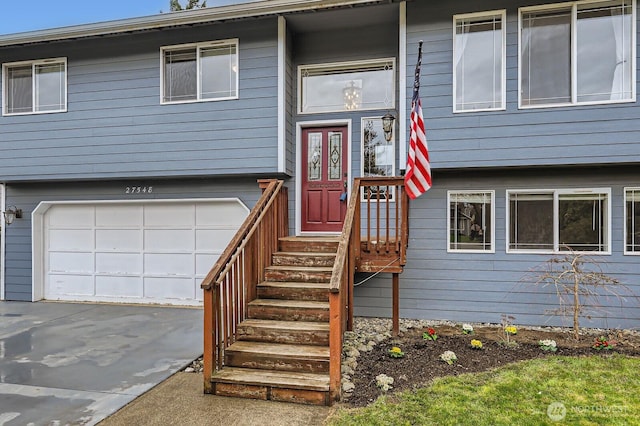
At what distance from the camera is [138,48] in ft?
23.2

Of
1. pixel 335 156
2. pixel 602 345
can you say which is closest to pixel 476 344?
pixel 602 345

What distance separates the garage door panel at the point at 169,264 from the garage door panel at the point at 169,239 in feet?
0.45

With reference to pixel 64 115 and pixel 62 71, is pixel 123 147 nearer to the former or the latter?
pixel 64 115

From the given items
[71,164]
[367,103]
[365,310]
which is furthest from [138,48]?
[365,310]

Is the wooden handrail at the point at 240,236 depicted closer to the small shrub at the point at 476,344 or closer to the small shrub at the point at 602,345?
the small shrub at the point at 476,344

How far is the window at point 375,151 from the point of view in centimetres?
667

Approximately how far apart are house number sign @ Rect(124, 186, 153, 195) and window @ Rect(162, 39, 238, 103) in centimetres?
171

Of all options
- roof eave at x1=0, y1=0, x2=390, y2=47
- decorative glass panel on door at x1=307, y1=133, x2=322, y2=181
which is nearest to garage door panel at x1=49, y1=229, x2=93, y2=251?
roof eave at x1=0, y1=0, x2=390, y2=47

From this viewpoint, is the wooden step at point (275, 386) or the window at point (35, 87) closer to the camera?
the wooden step at point (275, 386)

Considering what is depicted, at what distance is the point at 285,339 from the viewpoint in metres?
4.15

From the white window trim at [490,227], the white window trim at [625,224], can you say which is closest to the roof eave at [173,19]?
the white window trim at [490,227]

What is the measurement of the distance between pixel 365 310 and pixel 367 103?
3565mm

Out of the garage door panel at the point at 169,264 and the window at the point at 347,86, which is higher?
the window at the point at 347,86

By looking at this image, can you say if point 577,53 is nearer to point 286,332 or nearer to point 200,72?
point 286,332
